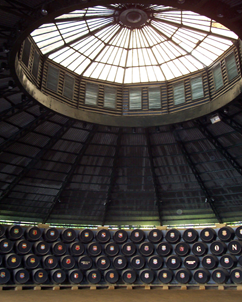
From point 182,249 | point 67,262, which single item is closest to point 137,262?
point 182,249

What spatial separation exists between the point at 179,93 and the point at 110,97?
5.65 m

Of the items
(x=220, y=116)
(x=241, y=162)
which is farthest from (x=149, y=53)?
(x=241, y=162)

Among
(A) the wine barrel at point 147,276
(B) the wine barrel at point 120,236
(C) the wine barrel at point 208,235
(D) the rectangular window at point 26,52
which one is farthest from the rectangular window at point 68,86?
(C) the wine barrel at point 208,235

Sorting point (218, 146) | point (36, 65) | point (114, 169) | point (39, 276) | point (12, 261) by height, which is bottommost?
point (114, 169)

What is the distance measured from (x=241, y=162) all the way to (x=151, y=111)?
9040 millimetres

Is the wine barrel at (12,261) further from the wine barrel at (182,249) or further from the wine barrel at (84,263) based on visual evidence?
the wine barrel at (182,249)

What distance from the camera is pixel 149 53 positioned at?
2181 cm

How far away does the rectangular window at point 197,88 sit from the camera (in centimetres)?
2166

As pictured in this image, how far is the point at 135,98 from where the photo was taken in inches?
931

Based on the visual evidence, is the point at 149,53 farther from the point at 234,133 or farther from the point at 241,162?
the point at 241,162

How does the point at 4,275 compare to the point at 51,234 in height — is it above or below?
below

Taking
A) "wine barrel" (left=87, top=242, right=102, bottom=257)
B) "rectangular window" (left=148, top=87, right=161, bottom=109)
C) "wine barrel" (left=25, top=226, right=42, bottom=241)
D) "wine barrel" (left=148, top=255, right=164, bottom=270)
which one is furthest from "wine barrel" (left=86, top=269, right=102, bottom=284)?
"rectangular window" (left=148, top=87, right=161, bottom=109)

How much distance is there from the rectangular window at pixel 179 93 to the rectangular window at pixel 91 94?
6.43 m

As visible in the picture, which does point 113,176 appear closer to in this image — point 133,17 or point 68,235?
point 68,235
